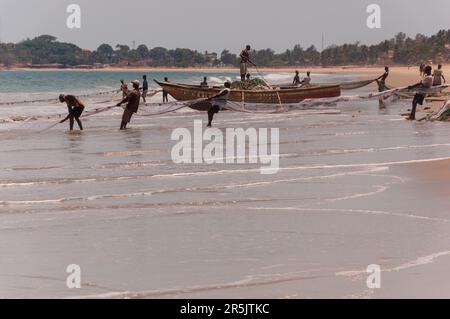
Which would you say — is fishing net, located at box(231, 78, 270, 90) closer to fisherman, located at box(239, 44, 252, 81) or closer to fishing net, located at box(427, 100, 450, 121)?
fisherman, located at box(239, 44, 252, 81)

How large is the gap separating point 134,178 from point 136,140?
6393 mm

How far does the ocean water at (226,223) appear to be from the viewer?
20.8 ft

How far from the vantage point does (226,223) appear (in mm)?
8562

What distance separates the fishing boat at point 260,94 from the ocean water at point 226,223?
34.3ft

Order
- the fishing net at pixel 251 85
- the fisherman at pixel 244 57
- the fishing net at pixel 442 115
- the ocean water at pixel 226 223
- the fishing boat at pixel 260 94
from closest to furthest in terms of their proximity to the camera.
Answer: the ocean water at pixel 226 223 < the fishing net at pixel 442 115 < the fisherman at pixel 244 57 < the fishing boat at pixel 260 94 < the fishing net at pixel 251 85

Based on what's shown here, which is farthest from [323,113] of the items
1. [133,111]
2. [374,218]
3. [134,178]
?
[374,218]

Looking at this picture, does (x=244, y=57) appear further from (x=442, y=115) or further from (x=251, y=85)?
(x=442, y=115)

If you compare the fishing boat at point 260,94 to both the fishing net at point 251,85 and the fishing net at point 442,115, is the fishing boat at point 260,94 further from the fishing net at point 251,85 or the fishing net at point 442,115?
the fishing net at point 442,115

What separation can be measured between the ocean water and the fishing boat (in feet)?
34.3

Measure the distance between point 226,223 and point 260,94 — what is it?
18639mm

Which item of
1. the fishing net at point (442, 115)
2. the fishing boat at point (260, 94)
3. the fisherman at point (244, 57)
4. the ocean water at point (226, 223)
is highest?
the fisherman at point (244, 57)

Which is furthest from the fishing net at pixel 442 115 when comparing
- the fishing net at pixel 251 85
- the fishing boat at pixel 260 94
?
the fishing net at pixel 251 85

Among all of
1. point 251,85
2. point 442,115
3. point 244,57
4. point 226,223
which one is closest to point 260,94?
point 251,85

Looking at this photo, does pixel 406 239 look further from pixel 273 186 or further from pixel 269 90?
pixel 269 90
